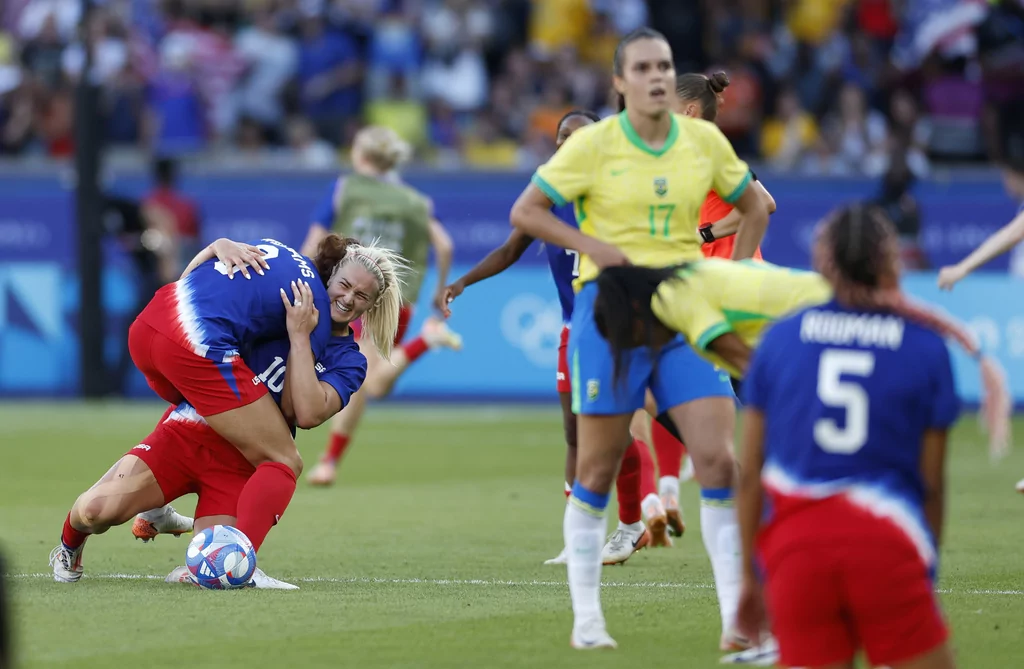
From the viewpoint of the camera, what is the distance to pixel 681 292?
229 inches

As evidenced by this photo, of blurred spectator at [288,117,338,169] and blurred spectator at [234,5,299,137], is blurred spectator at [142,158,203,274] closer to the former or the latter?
blurred spectator at [288,117,338,169]

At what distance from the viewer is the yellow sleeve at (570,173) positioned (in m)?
6.28

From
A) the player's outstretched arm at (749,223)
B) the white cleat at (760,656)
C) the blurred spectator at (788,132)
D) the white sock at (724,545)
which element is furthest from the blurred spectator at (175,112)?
the white cleat at (760,656)

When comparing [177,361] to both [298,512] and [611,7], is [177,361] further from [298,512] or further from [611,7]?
[611,7]

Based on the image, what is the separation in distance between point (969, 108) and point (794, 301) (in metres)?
15.9

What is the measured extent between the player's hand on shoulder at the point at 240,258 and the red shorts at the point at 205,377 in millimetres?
402

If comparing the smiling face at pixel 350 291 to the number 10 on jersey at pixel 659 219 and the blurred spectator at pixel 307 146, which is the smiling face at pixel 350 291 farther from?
the blurred spectator at pixel 307 146

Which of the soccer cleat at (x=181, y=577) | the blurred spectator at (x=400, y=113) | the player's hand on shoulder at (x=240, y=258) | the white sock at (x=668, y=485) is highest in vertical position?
the blurred spectator at (x=400, y=113)

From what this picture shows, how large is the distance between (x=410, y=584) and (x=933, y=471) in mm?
3614

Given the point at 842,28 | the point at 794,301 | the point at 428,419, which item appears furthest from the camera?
the point at 842,28

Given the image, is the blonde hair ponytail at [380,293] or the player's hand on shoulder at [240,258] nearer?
the player's hand on shoulder at [240,258]

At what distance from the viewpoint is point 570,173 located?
6.28m

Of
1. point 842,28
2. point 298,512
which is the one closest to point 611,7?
point 842,28

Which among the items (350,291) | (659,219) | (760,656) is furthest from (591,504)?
(350,291)
